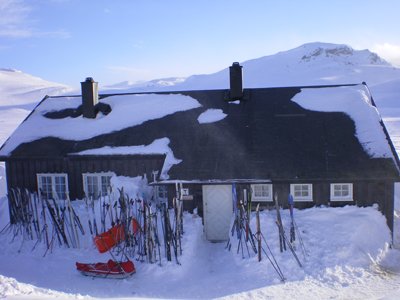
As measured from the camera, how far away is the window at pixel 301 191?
1484 cm

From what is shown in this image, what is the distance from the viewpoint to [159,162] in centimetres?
1619

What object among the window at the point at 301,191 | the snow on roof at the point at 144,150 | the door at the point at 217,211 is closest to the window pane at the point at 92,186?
the snow on roof at the point at 144,150

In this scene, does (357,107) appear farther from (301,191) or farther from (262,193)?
(262,193)

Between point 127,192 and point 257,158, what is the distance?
15.8ft

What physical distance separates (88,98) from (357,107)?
36.9 feet

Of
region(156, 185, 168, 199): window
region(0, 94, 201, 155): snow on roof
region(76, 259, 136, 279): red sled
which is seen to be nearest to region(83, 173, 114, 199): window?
region(0, 94, 201, 155): snow on roof

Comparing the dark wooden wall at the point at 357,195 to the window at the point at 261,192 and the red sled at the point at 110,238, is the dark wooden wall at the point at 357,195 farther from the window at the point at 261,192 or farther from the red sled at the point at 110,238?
the red sled at the point at 110,238

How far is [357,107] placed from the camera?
17234 mm

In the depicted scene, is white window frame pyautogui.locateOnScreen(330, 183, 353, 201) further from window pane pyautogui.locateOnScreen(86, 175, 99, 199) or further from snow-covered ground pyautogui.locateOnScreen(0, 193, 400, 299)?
window pane pyautogui.locateOnScreen(86, 175, 99, 199)

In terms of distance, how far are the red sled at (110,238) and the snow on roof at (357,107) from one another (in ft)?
28.8

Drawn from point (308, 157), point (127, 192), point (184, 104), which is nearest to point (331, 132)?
point (308, 157)

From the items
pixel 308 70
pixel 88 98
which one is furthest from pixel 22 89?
pixel 88 98

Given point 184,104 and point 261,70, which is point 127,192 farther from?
point 261,70

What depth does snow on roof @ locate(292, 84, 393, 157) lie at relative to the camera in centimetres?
Answer: 1509
